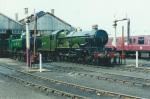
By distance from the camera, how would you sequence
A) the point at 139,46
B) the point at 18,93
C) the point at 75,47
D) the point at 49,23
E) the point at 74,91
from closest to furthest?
1. the point at 18,93
2. the point at 74,91
3. the point at 75,47
4. the point at 139,46
5. the point at 49,23

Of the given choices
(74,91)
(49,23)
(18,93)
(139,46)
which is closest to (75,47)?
(139,46)

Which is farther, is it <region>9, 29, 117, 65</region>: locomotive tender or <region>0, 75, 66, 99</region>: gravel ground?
<region>9, 29, 117, 65</region>: locomotive tender

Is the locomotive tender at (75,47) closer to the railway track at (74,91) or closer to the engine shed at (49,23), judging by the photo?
the railway track at (74,91)

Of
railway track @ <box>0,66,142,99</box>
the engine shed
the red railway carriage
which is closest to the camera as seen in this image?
railway track @ <box>0,66,142,99</box>

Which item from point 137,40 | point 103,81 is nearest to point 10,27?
point 137,40

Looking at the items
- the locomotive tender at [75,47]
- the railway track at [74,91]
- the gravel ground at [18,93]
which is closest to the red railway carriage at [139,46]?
the locomotive tender at [75,47]

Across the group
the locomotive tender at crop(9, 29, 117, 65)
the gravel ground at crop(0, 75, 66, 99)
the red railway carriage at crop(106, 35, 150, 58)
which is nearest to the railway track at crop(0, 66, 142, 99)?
the gravel ground at crop(0, 75, 66, 99)

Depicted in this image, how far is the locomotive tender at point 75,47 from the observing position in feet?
101

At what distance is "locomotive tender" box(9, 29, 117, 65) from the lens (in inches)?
1209

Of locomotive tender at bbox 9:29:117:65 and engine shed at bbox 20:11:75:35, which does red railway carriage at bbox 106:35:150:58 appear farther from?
engine shed at bbox 20:11:75:35

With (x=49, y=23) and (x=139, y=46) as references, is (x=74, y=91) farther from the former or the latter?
(x=49, y=23)

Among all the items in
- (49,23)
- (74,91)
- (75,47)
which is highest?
(49,23)

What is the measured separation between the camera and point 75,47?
32.8 meters

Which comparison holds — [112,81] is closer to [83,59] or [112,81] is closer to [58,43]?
[83,59]
